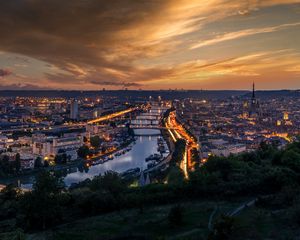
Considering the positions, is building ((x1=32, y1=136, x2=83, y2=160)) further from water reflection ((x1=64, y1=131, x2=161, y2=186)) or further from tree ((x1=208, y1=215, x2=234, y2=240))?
tree ((x1=208, y1=215, x2=234, y2=240))

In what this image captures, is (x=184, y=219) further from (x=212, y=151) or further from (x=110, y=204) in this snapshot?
(x=212, y=151)

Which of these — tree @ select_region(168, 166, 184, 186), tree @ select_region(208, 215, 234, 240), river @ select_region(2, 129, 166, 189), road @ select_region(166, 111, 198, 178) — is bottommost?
river @ select_region(2, 129, 166, 189)

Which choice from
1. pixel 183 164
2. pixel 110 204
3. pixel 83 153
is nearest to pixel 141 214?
pixel 110 204

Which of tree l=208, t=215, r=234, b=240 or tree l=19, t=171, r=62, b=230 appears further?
tree l=19, t=171, r=62, b=230

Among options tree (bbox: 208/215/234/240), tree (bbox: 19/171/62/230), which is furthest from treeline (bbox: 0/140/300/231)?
tree (bbox: 208/215/234/240)

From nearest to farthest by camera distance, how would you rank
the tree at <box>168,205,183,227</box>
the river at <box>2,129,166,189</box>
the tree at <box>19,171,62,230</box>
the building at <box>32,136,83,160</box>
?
the tree at <box>168,205,183,227</box> < the tree at <box>19,171,62,230</box> < the river at <box>2,129,166,189</box> < the building at <box>32,136,83,160</box>

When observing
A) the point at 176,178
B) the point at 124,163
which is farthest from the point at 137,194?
the point at 124,163

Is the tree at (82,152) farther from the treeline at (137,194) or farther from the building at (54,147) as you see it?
the treeline at (137,194)

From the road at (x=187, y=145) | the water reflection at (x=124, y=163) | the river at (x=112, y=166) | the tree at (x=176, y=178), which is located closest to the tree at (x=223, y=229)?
the tree at (x=176, y=178)
